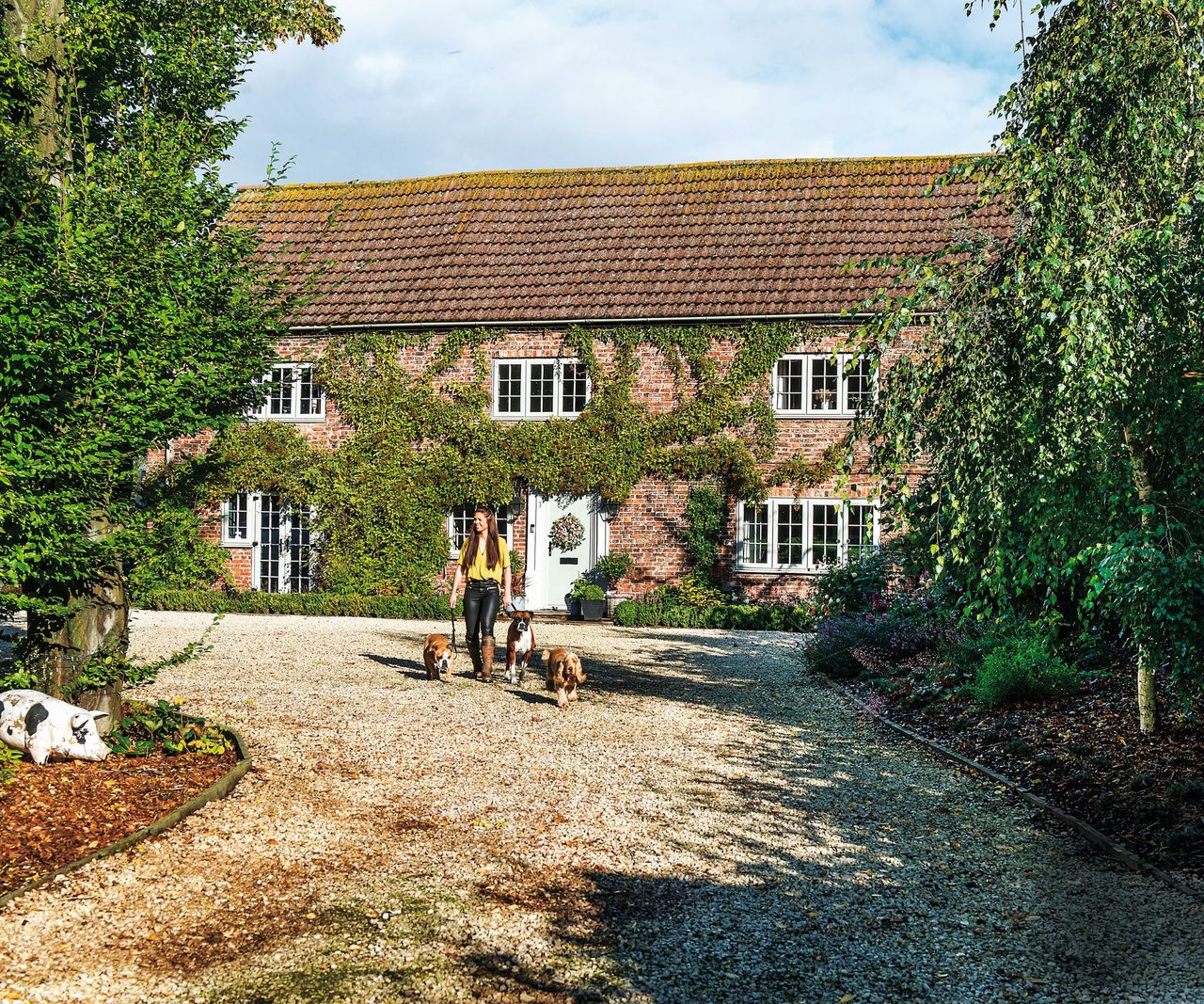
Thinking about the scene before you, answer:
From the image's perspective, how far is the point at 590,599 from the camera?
2105 cm

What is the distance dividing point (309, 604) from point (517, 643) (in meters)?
10.5

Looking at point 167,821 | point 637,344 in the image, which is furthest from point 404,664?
point 637,344

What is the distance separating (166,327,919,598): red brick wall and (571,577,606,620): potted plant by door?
676mm

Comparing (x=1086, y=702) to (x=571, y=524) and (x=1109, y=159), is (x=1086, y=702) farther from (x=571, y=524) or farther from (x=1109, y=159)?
(x=571, y=524)

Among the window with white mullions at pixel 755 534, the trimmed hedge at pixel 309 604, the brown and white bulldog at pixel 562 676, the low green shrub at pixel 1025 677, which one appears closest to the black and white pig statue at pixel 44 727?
the brown and white bulldog at pixel 562 676

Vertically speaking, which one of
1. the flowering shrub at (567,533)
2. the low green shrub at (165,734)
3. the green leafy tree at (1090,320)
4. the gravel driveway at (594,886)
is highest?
the green leafy tree at (1090,320)

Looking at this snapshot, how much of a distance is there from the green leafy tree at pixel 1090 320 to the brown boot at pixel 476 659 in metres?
6.27

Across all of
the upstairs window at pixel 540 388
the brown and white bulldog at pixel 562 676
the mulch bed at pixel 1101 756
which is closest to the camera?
the mulch bed at pixel 1101 756

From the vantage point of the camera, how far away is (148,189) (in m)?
7.79

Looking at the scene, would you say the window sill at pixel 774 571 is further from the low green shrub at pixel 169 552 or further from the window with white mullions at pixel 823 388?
the low green shrub at pixel 169 552

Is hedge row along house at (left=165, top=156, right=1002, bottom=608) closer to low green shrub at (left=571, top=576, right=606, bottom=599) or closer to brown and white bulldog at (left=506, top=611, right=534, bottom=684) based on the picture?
low green shrub at (left=571, top=576, right=606, bottom=599)

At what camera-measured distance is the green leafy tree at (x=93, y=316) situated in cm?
672

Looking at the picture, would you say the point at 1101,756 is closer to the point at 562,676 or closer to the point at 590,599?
the point at 562,676

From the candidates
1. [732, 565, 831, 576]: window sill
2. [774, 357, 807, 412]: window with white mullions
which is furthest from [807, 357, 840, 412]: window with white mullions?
[732, 565, 831, 576]: window sill
